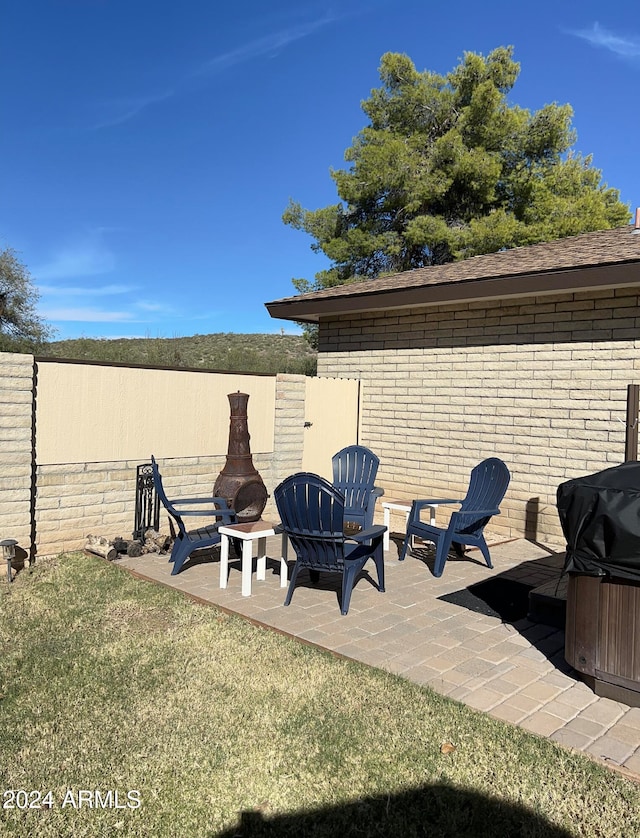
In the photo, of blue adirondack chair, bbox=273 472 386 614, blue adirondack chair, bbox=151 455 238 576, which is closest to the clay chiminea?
blue adirondack chair, bbox=151 455 238 576

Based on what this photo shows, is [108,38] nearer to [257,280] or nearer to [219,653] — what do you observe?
[257,280]

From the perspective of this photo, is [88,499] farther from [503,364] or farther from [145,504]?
[503,364]

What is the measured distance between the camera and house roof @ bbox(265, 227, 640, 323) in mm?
6289

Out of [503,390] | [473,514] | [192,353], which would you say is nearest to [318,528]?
[473,514]

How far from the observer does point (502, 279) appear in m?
6.93

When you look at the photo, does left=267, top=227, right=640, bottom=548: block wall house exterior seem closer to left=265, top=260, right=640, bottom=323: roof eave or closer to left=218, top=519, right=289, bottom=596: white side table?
left=265, top=260, right=640, bottom=323: roof eave

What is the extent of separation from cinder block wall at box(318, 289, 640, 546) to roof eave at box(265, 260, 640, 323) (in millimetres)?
320

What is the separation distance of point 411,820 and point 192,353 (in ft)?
94.1

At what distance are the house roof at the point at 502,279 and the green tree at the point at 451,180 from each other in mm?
7821

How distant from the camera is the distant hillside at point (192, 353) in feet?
71.9

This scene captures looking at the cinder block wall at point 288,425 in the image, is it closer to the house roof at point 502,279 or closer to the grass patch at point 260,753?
the house roof at point 502,279

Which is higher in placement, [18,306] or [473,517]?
[18,306]

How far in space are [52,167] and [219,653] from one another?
1801cm

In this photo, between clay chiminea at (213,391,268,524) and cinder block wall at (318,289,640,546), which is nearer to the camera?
clay chiminea at (213,391,268,524)
